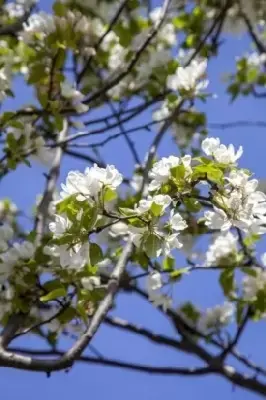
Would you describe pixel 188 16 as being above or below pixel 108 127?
above

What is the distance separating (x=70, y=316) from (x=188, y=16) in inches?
58.3

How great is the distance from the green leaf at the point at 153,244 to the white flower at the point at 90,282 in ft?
Result: 1.19

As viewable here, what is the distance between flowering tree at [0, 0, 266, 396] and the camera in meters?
1.10

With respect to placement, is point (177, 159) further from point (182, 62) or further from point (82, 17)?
point (182, 62)

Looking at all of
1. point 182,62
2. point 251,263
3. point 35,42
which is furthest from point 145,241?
point 182,62

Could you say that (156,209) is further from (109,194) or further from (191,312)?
(191,312)

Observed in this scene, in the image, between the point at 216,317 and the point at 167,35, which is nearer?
the point at 216,317

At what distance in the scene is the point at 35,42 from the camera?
1.85 m

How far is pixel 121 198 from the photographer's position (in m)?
2.01

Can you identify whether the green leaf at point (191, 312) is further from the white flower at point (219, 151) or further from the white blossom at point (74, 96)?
the white flower at point (219, 151)

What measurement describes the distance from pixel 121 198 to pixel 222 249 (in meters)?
0.31

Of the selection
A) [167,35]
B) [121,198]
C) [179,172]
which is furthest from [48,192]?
[167,35]

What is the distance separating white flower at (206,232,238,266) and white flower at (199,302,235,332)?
12.8 inches

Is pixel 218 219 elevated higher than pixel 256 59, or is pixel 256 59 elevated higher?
pixel 256 59
